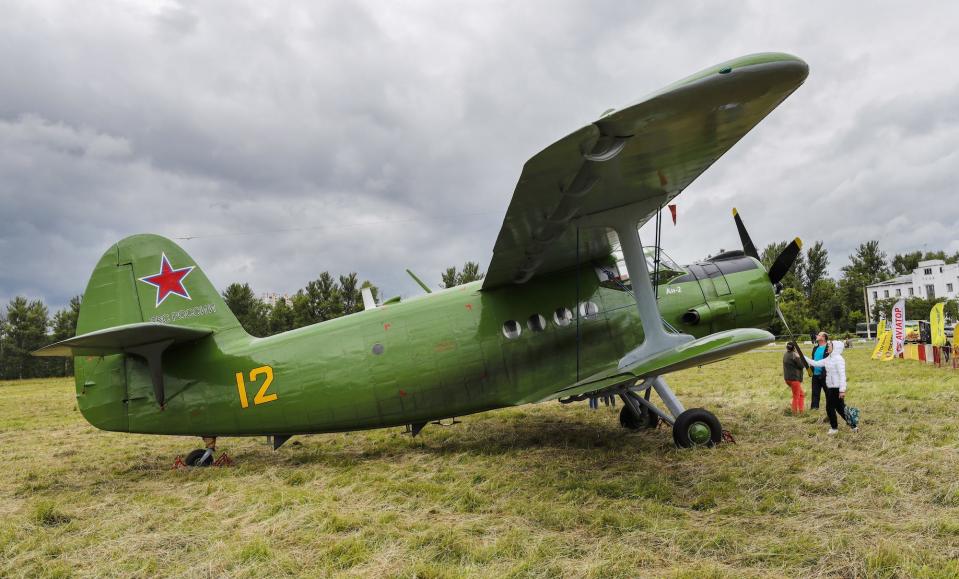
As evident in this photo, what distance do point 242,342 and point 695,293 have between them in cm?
615

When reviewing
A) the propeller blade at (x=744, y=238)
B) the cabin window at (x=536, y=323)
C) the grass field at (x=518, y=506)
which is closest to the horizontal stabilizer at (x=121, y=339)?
the grass field at (x=518, y=506)

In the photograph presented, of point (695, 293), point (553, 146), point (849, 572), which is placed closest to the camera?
point (849, 572)

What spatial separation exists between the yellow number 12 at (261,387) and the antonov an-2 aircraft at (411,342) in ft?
0.06

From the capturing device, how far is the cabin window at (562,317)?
6.66m

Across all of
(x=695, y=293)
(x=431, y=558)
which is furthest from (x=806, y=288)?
(x=431, y=558)

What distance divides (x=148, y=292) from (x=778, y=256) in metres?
8.98

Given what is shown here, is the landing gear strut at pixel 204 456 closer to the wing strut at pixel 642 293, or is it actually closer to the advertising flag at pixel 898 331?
the wing strut at pixel 642 293

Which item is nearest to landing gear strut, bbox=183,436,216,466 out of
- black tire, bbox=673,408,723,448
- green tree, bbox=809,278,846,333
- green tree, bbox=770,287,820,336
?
black tire, bbox=673,408,723,448

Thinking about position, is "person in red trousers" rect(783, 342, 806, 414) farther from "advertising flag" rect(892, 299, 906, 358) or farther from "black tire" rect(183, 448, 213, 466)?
"advertising flag" rect(892, 299, 906, 358)

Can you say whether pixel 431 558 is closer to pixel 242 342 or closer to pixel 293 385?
pixel 293 385

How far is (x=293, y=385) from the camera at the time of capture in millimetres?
6367

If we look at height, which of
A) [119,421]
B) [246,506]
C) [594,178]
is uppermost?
[594,178]

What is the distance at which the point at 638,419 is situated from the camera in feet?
26.4

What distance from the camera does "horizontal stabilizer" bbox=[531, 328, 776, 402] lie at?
15.0 ft
